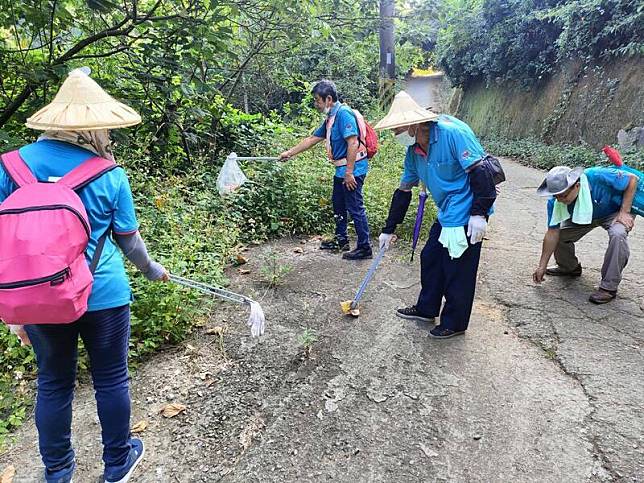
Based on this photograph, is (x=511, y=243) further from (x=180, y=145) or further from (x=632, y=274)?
(x=180, y=145)

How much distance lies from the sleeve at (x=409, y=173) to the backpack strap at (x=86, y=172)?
85.9 inches

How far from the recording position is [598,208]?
3865 mm

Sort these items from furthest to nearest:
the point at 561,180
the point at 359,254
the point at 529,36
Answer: the point at 529,36, the point at 359,254, the point at 561,180

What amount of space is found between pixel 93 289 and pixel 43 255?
33 cm

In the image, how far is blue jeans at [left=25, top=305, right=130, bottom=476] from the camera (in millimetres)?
1914

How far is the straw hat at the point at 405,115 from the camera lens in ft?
10.1

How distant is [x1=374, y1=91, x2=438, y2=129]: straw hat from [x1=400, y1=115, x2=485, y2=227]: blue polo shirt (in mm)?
86

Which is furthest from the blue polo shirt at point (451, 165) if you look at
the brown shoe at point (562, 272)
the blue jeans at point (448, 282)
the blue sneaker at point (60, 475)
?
the blue sneaker at point (60, 475)

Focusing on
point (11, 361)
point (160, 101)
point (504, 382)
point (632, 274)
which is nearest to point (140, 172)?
point (160, 101)

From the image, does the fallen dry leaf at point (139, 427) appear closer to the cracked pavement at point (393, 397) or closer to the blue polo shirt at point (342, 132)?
the cracked pavement at point (393, 397)

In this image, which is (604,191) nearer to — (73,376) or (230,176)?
(230,176)

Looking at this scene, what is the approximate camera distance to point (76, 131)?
1.86 meters

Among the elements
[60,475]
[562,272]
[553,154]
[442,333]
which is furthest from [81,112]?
[553,154]

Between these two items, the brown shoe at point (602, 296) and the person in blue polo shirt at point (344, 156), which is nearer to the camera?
the brown shoe at point (602, 296)
